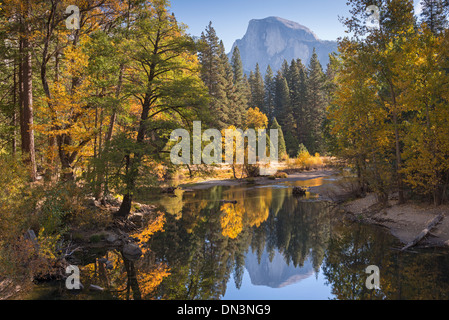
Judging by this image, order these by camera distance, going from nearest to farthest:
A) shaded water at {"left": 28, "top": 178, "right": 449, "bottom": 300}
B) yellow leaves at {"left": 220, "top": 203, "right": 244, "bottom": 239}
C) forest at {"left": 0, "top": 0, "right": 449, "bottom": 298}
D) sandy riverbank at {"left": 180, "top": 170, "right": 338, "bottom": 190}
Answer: shaded water at {"left": 28, "top": 178, "right": 449, "bottom": 300}, forest at {"left": 0, "top": 0, "right": 449, "bottom": 298}, yellow leaves at {"left": 220, "top": 203, "right": 244, "bottom": 239}, sandy riverbank at {"left": 180, "top": 170, "right": 338, "bottom": 190}

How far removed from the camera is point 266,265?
10984mm

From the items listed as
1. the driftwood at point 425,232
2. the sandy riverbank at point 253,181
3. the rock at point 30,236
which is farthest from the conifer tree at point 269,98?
the rock at point 30,236

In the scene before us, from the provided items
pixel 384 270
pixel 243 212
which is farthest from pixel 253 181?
pixel 384 270

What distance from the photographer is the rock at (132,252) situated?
11.3 meters

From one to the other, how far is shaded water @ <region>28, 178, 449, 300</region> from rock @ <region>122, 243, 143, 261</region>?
0.32 metres

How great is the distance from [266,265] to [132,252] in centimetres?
514

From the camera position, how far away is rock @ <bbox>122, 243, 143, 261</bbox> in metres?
11.3

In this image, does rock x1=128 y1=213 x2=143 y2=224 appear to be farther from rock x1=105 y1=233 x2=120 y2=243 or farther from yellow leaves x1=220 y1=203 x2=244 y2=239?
yellow leaves x1=220 y1=203 x2=244 y2=239

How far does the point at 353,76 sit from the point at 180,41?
390 inches

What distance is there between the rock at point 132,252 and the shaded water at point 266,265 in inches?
12.6

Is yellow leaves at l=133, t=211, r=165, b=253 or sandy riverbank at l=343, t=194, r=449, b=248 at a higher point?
sandy riverbank at l=343, t=194, r=449, b=248

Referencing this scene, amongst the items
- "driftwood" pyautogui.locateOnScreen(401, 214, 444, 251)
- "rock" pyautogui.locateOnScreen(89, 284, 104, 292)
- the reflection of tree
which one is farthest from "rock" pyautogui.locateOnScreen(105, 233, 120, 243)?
"driftwood" pyautogui.locateOnScreen(401, 214, 444, 251)

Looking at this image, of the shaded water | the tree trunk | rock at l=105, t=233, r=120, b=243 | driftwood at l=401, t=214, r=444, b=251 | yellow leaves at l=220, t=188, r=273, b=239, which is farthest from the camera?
yellow leaves at l=220, t=188, r=273, b=239
